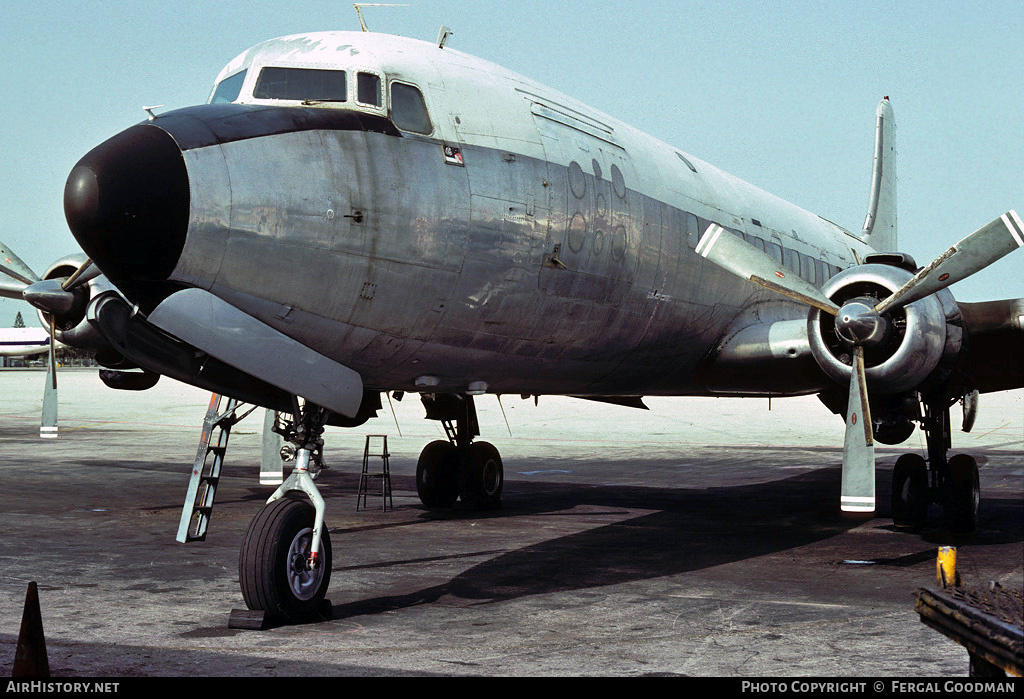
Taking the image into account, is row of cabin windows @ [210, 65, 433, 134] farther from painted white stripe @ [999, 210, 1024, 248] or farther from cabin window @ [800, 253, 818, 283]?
cabin window @ [800, 253, 818, 283]

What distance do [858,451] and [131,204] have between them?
24.8 feet

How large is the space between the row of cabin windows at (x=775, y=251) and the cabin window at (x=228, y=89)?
5.35 metres

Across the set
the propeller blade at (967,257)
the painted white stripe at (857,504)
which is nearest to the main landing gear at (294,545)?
the painted white stripe at (857,504)

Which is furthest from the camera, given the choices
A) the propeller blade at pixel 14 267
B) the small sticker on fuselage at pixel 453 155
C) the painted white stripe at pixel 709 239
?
the propeller blade at pixel 14 267

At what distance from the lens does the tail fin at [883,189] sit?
943 inches

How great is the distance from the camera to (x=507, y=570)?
34.2 feet

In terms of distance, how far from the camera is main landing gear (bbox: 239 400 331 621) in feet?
25.7

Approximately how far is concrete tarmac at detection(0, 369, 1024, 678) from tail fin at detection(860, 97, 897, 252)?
221 inches

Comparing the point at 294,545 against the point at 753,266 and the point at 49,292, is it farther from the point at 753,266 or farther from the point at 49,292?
the point at 49,292

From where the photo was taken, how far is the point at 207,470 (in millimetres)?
9578

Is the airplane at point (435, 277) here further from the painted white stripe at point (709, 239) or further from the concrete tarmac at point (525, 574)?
the concrete tarmac at point (525, 574)

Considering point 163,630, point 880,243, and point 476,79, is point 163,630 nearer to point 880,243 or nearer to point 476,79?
point 476,79

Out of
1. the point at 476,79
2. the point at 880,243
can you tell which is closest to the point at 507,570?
the point at 476,79

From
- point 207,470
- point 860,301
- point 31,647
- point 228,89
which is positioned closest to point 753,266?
point 860,301
